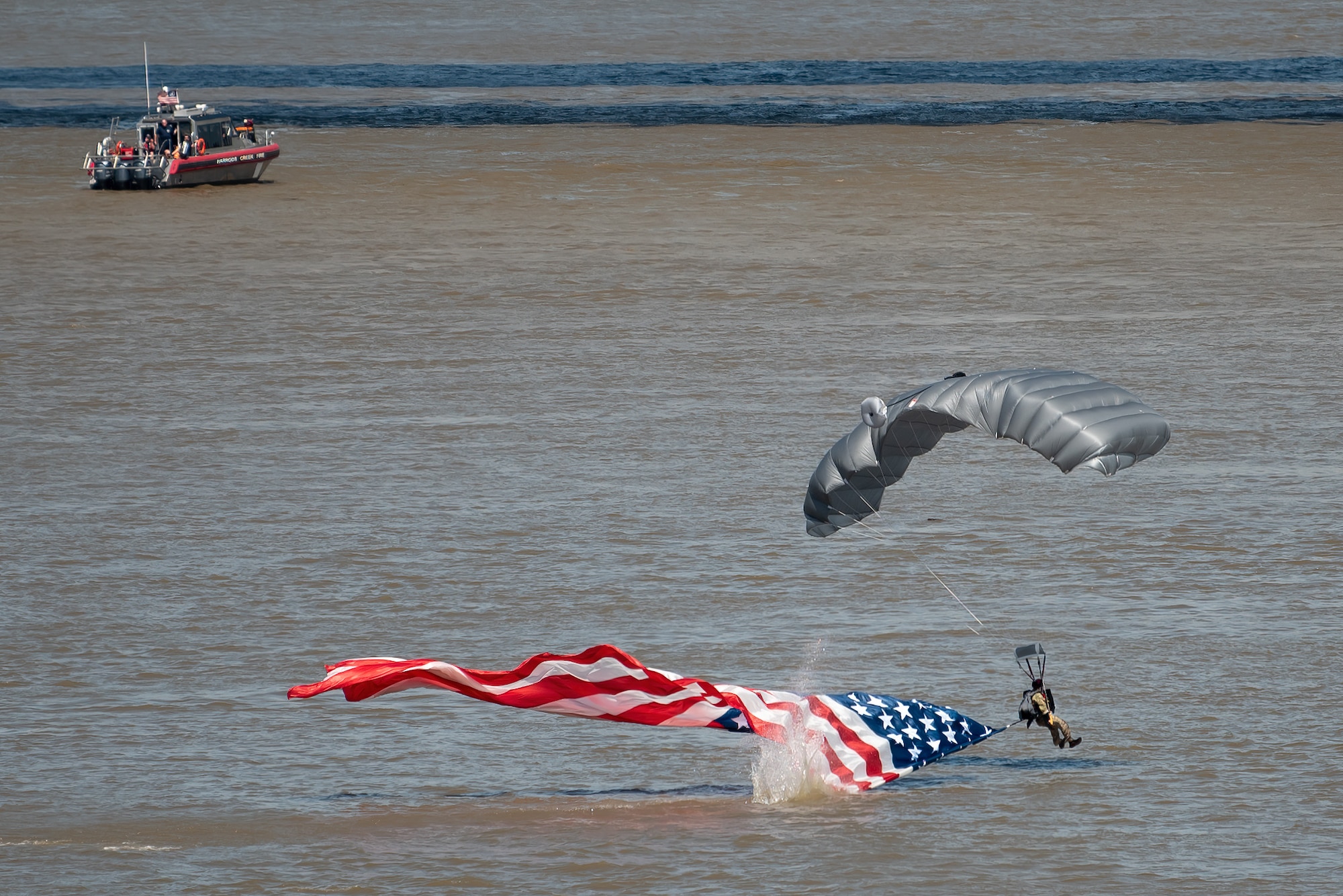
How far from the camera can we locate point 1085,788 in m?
24.0

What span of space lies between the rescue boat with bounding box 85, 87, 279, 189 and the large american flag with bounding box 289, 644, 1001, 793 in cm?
4950

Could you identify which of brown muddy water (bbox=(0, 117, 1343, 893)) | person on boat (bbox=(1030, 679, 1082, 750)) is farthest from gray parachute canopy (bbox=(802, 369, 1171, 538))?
brown muddy water (bbox=(0, 117, 1343, 893))

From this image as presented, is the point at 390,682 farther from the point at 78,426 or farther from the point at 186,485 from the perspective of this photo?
the point at 78,426

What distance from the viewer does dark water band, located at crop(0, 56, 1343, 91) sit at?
94.8 meters

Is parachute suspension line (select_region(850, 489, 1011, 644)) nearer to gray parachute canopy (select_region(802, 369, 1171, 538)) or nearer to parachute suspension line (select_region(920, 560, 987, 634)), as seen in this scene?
parachute suspension line (select_region(920, 560, 987, 634))

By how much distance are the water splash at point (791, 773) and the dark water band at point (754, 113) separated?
58.9 meters

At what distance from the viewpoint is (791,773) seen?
2378 cm

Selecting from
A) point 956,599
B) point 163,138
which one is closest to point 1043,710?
point 956,599

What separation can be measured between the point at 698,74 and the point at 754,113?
14.5 metres

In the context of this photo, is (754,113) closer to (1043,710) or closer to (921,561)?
(921,561)

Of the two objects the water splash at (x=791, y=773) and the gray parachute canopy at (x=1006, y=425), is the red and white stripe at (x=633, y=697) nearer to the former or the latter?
the water splash at (x=791, y=773)

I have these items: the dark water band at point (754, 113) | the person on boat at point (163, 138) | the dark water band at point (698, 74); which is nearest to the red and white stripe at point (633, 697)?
the person on boat at point (163, 138)

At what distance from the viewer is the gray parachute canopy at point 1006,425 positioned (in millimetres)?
23547

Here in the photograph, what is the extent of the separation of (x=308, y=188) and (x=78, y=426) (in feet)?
93.2
